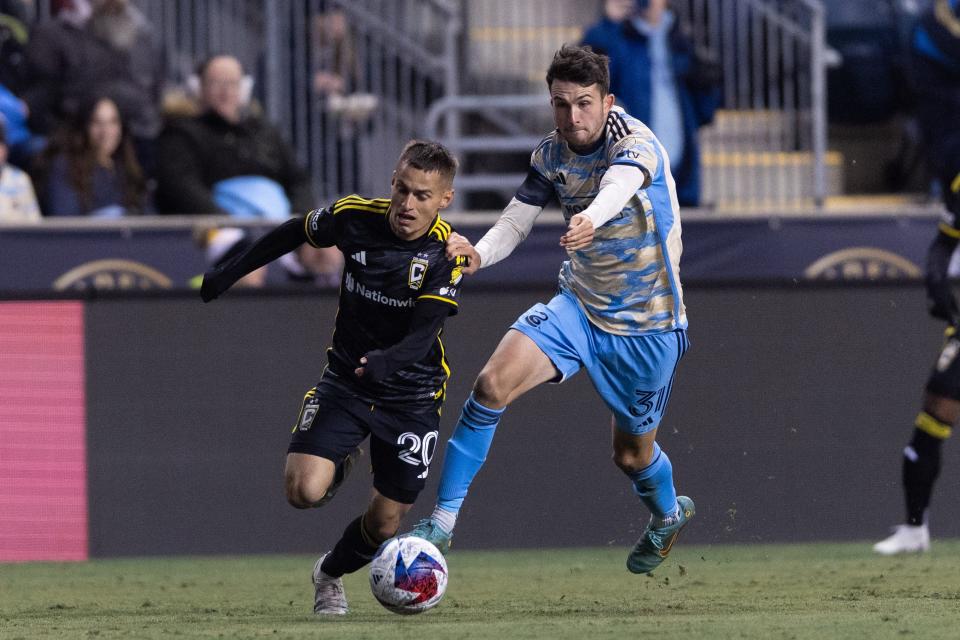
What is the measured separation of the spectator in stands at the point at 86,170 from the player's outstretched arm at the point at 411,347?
18.4ft

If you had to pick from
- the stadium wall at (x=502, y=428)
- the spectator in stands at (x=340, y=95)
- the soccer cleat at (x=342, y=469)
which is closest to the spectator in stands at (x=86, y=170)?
the spectator in stands at (x=340, y=95)

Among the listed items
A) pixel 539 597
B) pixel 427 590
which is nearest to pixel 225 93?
pixel 539 597

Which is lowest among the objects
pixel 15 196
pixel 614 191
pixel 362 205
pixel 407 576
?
pixel 407 576

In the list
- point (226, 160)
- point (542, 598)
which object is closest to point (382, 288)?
point (542, 598)

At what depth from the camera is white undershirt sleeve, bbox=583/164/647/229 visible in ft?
A: 22.8

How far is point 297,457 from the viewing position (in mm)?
7273

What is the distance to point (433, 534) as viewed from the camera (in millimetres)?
7184

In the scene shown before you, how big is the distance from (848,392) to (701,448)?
0.99m

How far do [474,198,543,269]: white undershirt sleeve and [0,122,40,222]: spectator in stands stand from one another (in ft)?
17.2

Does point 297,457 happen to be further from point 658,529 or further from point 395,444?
point 658,529

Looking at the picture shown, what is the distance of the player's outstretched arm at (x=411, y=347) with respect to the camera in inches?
267

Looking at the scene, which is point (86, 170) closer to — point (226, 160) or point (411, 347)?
point (226, 160)

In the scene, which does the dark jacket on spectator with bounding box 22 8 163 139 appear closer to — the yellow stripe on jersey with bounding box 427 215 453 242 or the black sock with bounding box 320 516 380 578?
the yellow stripe on jersey with bounding box 427 215 453 242

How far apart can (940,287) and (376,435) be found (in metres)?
4.32
